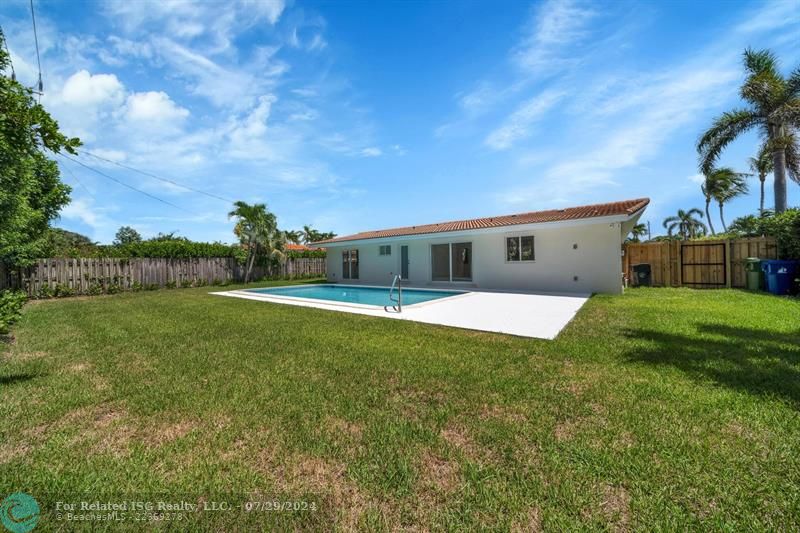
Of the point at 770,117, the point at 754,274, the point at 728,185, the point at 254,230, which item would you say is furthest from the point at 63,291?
the point at 728,185

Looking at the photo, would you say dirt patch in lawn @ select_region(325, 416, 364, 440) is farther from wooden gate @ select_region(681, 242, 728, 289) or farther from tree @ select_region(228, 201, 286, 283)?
tree @ select_region(228, 201, 286, 283)

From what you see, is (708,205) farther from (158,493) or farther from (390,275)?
(158,493)

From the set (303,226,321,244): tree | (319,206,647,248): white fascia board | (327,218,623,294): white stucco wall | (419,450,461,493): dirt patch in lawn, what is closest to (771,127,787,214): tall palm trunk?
(319,206,647,248): white fascia board

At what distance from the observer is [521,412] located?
10.7 ft

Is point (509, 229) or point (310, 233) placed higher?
point (310, 233)

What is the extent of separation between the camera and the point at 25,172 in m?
11.8

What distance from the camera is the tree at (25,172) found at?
143 inches

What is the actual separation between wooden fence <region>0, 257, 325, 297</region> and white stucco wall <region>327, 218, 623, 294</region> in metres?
12.2

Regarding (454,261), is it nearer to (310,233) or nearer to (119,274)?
(119,274)

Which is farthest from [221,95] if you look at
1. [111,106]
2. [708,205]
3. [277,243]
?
[708,205]

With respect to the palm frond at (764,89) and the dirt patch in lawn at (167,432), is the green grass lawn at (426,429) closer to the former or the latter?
Result: the dirt patch in lawn at (167,432)

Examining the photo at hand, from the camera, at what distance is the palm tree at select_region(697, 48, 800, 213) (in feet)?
48.9

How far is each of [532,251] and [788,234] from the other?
8643 mm

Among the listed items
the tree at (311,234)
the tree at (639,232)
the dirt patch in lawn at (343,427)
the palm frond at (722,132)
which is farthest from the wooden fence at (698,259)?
the tree at (311,234)
